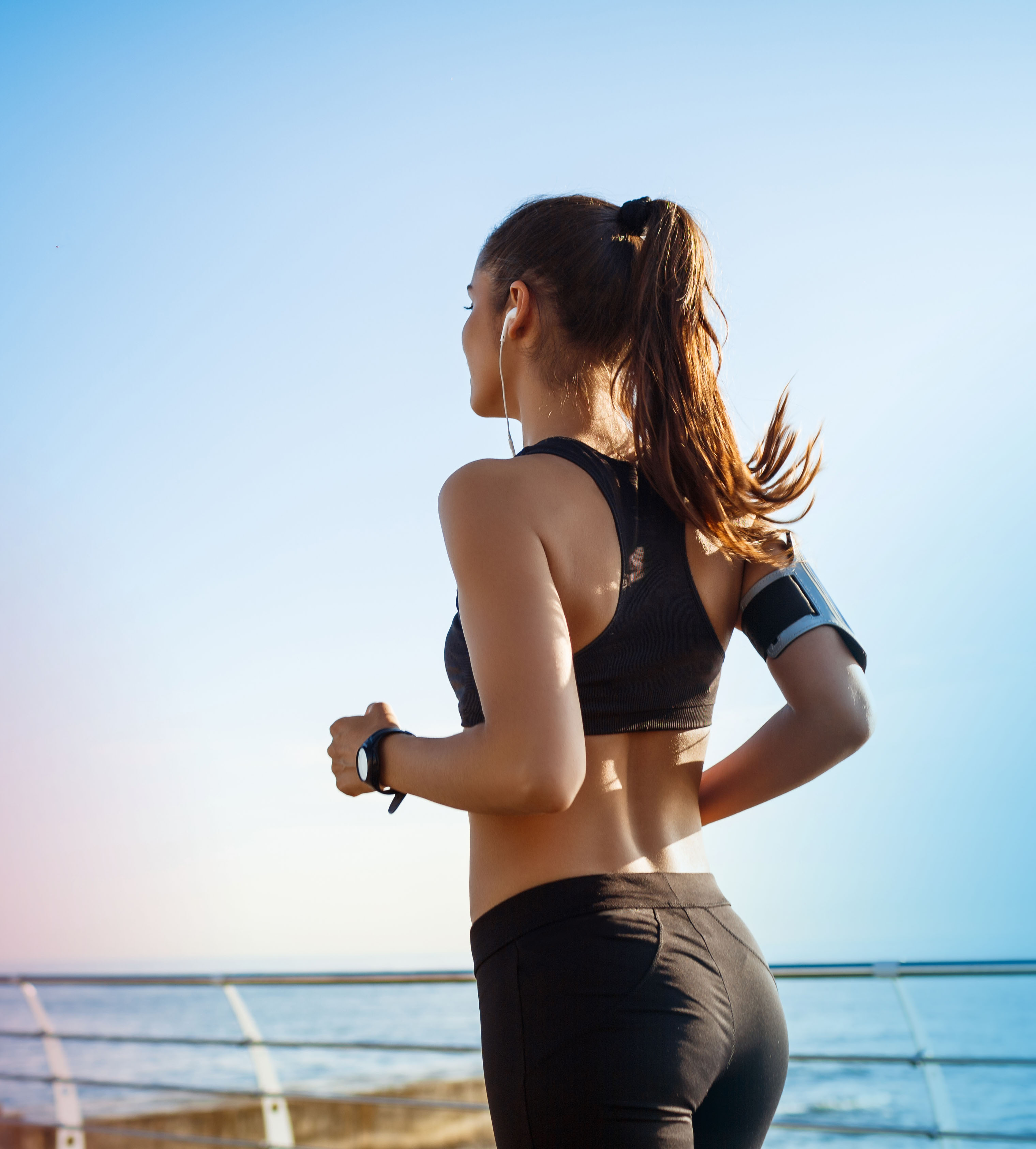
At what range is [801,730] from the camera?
1135 mm

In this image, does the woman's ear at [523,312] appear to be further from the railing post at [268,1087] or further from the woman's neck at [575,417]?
the railing post at [268,1087]

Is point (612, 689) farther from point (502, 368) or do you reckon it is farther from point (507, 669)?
point (502, 368)

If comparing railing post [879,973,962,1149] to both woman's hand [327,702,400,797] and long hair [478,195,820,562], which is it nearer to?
long hair [478,195,820,562]

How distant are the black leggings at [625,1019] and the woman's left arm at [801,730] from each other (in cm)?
27

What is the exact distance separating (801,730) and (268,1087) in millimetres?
2695

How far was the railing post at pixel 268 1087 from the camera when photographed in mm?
2949

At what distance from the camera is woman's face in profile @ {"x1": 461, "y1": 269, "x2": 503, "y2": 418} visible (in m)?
1.14

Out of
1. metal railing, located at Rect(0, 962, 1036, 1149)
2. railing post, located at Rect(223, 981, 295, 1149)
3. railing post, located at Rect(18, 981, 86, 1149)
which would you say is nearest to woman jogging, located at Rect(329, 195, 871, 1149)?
metal railing, located at Rect(0, 962, 1036, 1149)

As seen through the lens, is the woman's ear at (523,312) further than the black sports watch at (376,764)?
Yes

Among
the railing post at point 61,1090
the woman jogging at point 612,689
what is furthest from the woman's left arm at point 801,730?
the railing post at point 61,1090

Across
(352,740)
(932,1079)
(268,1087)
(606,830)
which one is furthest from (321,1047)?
(606,830)

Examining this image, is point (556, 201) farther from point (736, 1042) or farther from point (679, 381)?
point (736, 1042)

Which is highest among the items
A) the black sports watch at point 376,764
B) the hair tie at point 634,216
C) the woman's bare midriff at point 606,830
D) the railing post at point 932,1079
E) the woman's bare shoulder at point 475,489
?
the hair tie at point 634,216

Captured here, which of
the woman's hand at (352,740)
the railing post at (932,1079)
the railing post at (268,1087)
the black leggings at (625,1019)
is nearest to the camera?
the black leggings at (625,1019)
